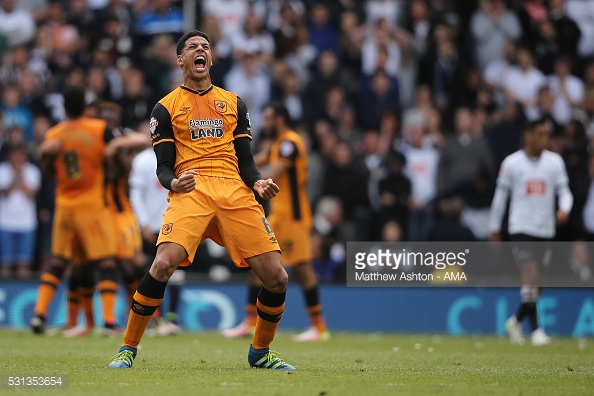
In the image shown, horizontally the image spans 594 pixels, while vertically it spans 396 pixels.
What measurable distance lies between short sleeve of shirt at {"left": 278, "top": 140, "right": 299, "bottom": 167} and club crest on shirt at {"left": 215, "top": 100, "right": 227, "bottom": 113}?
5194 millimetres

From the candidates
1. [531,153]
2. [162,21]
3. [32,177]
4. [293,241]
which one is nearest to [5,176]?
[32,177]

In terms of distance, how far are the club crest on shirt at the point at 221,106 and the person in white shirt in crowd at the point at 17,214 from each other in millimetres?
9841

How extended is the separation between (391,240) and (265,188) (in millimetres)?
8832

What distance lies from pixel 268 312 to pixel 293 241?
17.6 ft

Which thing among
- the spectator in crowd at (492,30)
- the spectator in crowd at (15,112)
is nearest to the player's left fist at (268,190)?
the spectator in crowd at (15,112)

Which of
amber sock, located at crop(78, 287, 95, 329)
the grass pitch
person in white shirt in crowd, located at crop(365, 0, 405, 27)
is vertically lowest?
the grass pitch

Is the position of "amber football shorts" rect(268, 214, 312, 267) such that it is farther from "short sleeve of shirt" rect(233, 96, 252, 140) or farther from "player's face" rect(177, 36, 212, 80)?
"player's face" rect(177, 36, 212, 80)

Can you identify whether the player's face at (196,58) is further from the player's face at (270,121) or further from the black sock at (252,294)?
the black sock at (252,294)

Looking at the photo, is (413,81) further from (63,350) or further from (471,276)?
(63,350)

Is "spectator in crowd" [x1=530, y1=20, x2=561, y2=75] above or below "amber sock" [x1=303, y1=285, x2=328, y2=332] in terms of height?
above

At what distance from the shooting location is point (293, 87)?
1959cm

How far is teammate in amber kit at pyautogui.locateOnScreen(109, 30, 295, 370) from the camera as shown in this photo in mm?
8617

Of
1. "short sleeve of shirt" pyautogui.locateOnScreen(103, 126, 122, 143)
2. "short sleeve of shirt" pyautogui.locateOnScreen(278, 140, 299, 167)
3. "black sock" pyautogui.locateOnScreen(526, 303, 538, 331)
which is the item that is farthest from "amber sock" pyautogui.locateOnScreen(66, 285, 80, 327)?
"black sock" pyautogui.locateOnScreen(526, 303, 538, 331)

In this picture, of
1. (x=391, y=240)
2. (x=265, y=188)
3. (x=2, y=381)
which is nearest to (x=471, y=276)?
(x=391, y=240)
